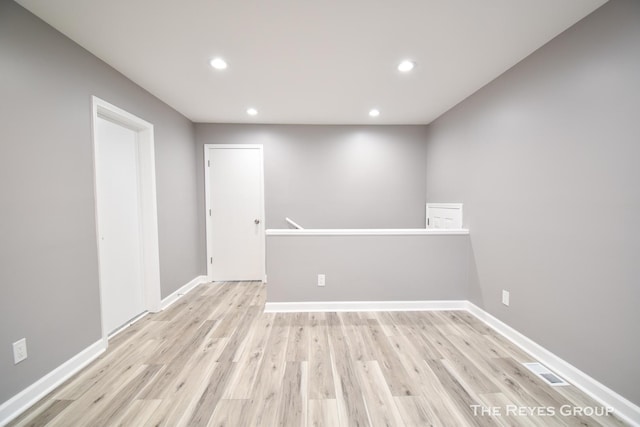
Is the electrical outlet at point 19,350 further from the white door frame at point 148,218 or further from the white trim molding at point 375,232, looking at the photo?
the white trim molding at point 375,232

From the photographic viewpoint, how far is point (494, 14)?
153 centimetres

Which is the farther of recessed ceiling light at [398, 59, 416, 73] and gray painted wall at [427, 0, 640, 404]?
recessed ceiling light at [398, 59, 416, 73]

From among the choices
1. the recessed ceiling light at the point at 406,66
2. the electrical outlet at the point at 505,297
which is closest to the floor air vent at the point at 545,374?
the electrical outlet at the point at 505,297

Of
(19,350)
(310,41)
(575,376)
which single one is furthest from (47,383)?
(575,376)

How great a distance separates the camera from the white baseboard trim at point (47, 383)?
137 centimetres

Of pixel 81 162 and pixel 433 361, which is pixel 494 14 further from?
pixel 81 162

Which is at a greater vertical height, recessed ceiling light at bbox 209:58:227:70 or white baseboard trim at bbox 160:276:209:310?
recessed ceiling light at bbox 209:58:227:70

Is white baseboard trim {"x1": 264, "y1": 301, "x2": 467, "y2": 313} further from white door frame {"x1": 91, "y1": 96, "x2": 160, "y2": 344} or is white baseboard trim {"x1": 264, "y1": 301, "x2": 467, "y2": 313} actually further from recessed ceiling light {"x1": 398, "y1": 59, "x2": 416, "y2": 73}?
recessed ceiling light {"x1": 398, "y1": 59, "x2": 416, "y2": 73}

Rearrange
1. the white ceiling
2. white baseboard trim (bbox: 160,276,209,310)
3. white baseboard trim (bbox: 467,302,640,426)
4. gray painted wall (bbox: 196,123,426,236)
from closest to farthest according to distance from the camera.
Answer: white baseboard trim (bbox: 467,302,640,426) → the white ceiling → white baseboard trim (bbox: 160,276,209,310) → gray painted wall (bbox: 196,123,426,236)

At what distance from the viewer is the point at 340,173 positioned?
3.88 metres

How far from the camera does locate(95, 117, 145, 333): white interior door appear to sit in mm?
2229

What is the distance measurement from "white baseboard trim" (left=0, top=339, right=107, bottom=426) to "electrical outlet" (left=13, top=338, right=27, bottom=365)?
20 centimetres

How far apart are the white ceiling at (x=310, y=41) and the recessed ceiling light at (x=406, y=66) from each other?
57mm

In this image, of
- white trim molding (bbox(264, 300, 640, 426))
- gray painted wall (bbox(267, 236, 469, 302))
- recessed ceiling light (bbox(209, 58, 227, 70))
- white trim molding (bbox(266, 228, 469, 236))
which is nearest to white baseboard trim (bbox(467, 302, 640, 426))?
white trim molding (bbox(264, 300, 640, 426))
